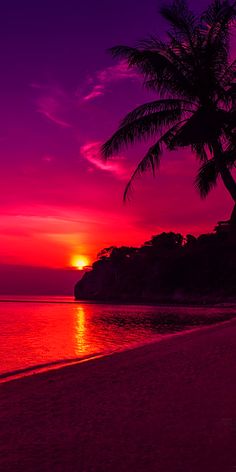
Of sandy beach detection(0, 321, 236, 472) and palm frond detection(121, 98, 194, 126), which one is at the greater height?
palm frond detection(121, 98, 194, 126)

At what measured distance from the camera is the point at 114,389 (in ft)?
21.5

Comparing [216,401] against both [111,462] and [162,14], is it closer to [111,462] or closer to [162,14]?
[111,462]

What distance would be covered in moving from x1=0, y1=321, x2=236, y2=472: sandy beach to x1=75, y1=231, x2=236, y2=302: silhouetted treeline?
6268 cm

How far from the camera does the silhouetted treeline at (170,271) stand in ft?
276

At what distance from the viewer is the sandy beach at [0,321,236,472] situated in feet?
12.2

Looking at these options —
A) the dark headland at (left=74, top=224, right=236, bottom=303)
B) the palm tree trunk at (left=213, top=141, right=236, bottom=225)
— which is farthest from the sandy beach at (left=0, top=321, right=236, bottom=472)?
the dark headland at (left=74, top=224, right=236, bottom=303)

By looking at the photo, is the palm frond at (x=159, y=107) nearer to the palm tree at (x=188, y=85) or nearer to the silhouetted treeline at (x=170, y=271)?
the palm tree at (x=188, y=85)

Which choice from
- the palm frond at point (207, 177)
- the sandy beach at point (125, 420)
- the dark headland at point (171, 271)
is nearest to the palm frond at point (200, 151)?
the palm frond at point (207, 177)

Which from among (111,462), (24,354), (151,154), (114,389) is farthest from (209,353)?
(24,354)

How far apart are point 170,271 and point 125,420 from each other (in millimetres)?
90192

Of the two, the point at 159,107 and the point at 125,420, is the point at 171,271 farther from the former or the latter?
the point at 125,420

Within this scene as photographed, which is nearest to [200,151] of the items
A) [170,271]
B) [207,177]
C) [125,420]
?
[207,177]

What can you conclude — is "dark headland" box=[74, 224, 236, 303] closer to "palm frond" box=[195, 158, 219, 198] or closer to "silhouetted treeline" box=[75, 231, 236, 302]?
"silhouetted treeline" box=[75, 231, 236, 302]

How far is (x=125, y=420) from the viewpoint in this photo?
15.9 feet
